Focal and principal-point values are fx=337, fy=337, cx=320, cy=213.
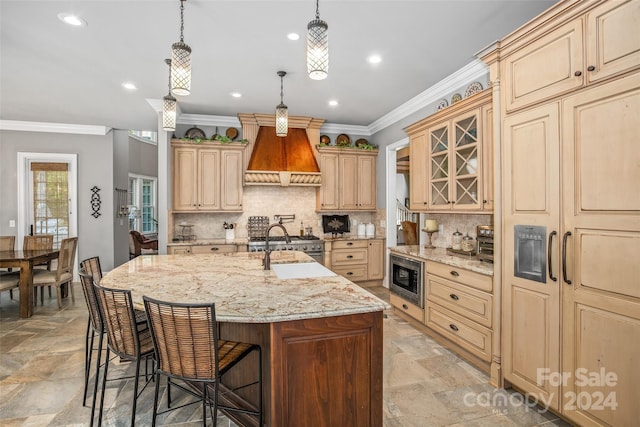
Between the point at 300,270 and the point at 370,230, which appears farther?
the point at 370,230

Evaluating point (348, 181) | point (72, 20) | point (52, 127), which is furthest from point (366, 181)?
point (52, 127)

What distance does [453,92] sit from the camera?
12.9 ft

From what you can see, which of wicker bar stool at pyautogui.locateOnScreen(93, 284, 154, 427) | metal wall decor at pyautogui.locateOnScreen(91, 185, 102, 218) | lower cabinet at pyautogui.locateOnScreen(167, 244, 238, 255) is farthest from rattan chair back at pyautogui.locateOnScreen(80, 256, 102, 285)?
metal wall decor at pyautogui.locateOnScreen(91, 185, 102, 218)

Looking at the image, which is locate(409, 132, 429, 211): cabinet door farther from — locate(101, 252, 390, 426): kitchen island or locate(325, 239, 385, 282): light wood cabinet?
locate(101, 252, 390, 426): kitchen island

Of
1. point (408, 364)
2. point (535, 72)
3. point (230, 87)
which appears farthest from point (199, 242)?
point (535, 72)

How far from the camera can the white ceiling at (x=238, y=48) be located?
2.53 m

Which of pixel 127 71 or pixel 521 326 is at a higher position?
pixel 127 71

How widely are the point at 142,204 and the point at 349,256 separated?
5.70 m

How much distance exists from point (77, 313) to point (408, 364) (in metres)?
4.20

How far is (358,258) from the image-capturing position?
5547 millimetres

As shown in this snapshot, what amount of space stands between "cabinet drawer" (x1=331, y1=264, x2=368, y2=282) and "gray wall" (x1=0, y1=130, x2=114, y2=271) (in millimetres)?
4285

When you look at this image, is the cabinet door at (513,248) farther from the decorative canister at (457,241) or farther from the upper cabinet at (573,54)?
the decorative canister at (457,241)

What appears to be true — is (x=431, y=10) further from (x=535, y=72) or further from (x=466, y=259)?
(x=466, y=259)

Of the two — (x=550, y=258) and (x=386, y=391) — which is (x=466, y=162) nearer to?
(x=550, y=258)
